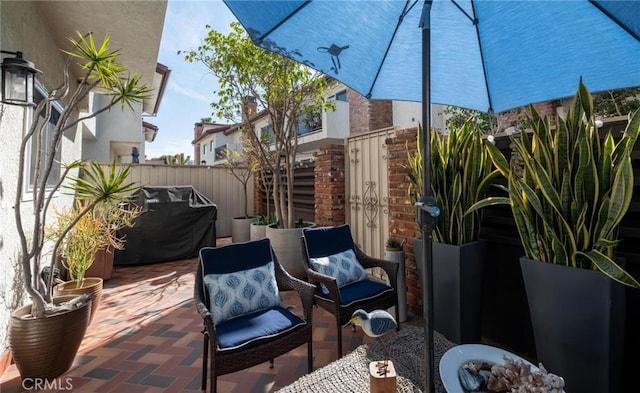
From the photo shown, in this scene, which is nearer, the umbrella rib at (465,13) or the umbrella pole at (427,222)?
the umbrella pole at (427,222)

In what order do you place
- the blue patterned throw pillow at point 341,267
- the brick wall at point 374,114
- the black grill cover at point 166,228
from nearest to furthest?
the blue patterned throw pillow at point 341,267 → the black grill cover at point 166,228 → the brick wall at point 374,114

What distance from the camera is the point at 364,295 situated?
2.53m

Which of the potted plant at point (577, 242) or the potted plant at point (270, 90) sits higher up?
the potted plant at point (270, 90)

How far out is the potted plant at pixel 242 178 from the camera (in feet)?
21.0

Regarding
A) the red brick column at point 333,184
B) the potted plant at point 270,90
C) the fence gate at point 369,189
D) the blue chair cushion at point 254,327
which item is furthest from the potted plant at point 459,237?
the potted plant at point 270,90

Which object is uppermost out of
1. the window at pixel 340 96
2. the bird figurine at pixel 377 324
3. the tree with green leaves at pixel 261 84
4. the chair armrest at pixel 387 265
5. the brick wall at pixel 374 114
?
the window at pixel 340 96

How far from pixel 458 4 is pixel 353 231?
10.9 feet

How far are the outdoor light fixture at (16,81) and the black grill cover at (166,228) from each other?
3329 millimetres

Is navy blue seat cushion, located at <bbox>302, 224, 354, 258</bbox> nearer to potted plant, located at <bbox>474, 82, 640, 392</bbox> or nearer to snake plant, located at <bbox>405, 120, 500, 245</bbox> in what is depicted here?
snake plant, located at <bbox>405, 120, 500, 245</bbox>

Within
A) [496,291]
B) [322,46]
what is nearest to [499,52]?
[322,46]

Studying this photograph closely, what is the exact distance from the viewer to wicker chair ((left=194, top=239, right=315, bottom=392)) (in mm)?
1759

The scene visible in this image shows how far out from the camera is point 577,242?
5.17 feet

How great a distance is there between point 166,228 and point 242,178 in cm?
278

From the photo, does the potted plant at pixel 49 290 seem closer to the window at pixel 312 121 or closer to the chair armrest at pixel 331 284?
the chair armrest at pixel 331 284
